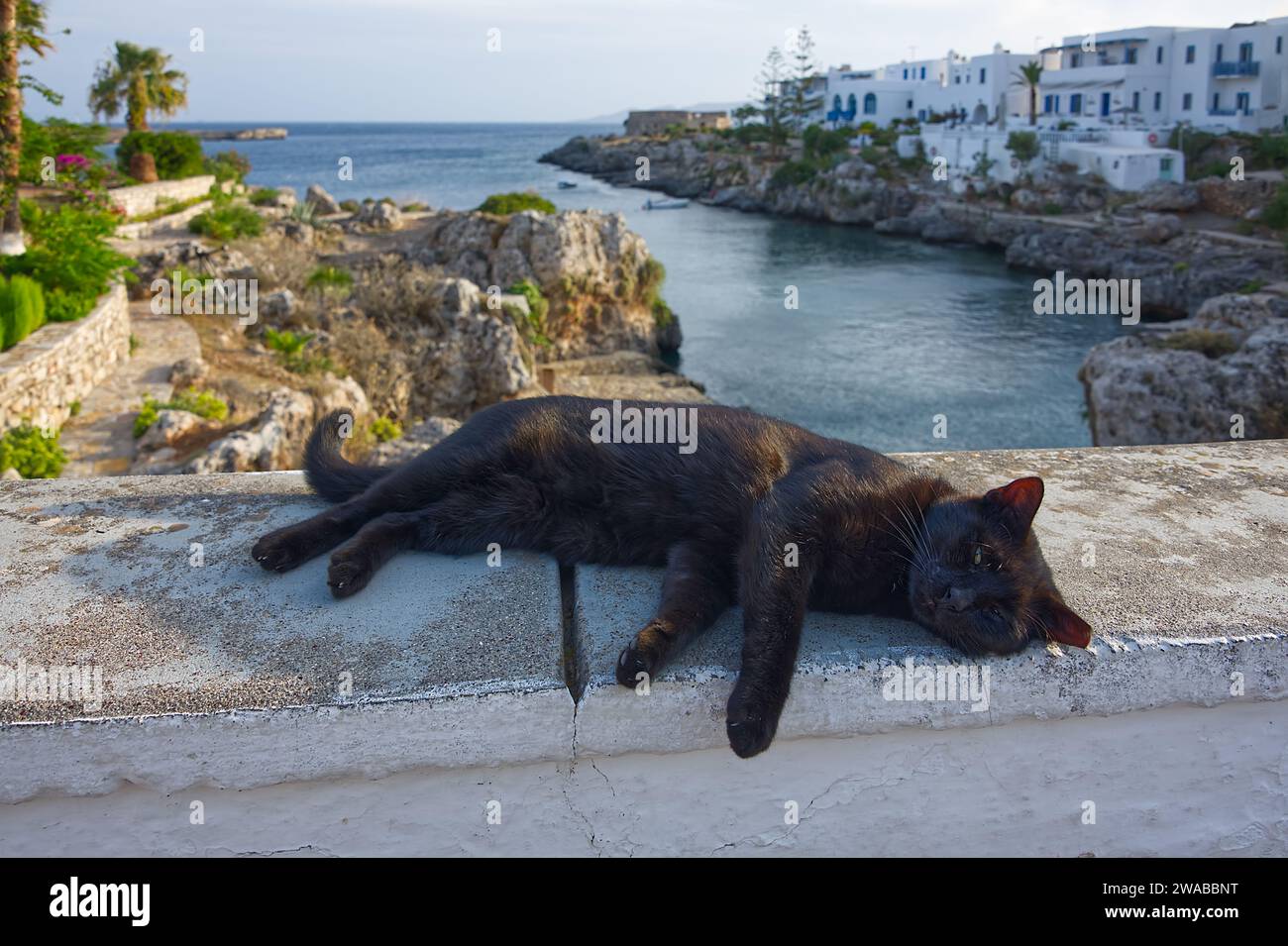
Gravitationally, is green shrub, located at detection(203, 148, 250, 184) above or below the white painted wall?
above

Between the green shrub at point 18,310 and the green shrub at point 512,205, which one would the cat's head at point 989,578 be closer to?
the green shrub at point 18,310

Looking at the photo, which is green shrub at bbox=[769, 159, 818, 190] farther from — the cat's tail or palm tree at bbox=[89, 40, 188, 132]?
the cat's tail

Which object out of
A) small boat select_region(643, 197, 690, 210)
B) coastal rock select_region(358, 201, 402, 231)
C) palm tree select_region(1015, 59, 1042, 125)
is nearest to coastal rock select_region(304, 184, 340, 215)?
coastal rock select_region(358, 201, 402, 231)

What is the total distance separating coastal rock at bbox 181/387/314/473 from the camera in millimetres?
7609

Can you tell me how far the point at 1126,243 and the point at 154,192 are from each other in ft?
98.2

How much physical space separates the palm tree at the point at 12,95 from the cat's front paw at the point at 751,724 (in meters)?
12.7

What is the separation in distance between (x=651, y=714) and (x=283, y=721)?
0.63 m

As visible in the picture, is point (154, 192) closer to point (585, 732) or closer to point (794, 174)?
point (585, 732)

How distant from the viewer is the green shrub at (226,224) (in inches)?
683

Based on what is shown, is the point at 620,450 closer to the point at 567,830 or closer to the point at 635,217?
the point at 567,830

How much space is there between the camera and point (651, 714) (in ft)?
5.53

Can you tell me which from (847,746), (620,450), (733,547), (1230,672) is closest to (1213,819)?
(1230,672)

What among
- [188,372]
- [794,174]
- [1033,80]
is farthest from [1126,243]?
[188,372]

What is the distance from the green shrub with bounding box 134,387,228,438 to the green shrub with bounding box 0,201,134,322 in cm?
185
